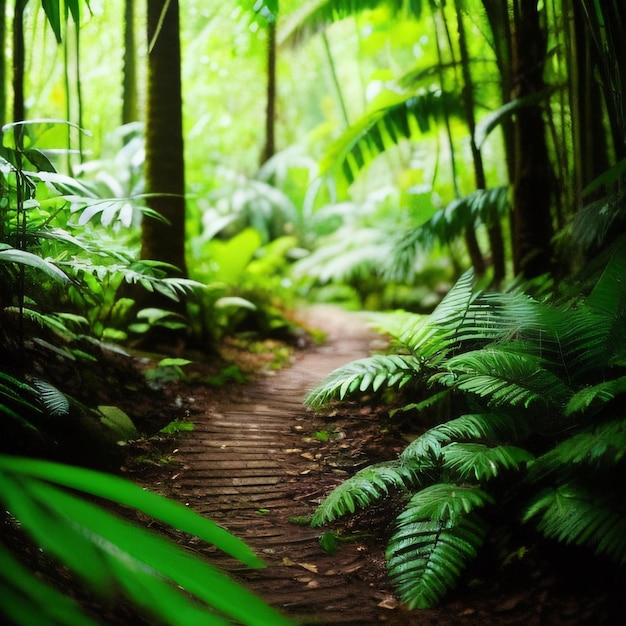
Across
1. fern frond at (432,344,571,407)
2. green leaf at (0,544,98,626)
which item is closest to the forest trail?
fern frond at (432,344,571,407)

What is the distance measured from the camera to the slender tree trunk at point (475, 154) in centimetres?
425

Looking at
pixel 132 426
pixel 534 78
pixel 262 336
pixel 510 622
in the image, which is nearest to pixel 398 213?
pixel 262 336

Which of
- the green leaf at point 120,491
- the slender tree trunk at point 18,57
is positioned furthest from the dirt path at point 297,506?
the slender tree trunk at point 18,57

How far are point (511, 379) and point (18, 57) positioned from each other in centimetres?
315

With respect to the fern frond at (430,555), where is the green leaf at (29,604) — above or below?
above

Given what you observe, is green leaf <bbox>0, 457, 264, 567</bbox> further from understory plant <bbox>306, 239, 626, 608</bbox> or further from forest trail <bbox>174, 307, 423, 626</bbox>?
understory plant <bbox>306, 239, 626, 608</bbox>

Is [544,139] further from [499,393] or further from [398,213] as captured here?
[398,213]

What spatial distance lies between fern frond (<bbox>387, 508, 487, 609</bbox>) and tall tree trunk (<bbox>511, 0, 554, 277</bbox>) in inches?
88.7

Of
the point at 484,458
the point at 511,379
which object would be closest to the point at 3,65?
the point at 511,379

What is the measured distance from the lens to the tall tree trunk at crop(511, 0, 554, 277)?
12.1 feet

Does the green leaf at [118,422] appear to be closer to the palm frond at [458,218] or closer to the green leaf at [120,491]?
the green leaf at [120,491]

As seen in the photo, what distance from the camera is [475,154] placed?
4.40 m

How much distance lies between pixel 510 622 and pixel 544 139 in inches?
120

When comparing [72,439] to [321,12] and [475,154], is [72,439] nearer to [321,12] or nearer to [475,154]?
[475,154]
